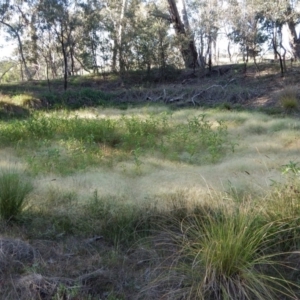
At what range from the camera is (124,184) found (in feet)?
14.9

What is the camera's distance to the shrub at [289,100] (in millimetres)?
10172

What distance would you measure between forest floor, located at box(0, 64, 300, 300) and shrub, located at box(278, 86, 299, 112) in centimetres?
8

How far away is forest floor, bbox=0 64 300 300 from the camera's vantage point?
2602 millimetres

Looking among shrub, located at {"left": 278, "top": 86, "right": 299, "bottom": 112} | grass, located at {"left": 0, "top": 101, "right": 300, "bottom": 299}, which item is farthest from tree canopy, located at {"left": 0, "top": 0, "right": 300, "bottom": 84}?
grass, located at {"left": 0, "top": 101, "right": 300, "bottom": 299}

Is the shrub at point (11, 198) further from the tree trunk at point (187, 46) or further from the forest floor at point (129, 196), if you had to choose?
the tree trunk at point (187, 46)

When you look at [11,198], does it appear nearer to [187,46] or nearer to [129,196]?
[129,196]

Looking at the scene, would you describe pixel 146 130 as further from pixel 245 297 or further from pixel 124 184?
pixel 245 297

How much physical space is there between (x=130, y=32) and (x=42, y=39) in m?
4.01

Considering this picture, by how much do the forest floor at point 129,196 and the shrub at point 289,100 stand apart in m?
0.08

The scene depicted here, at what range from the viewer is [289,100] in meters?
10.2

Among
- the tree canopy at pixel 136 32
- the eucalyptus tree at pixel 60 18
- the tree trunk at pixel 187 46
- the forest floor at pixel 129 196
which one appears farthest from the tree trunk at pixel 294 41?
the eucalyptus tree at pixel 60 18

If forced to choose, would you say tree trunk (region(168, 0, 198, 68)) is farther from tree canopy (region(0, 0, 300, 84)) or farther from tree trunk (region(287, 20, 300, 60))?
tree trunk (region(287, 20, 300, 60))

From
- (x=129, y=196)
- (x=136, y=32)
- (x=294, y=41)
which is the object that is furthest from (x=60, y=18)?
(x=129, y=196)

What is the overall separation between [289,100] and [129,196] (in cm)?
741
